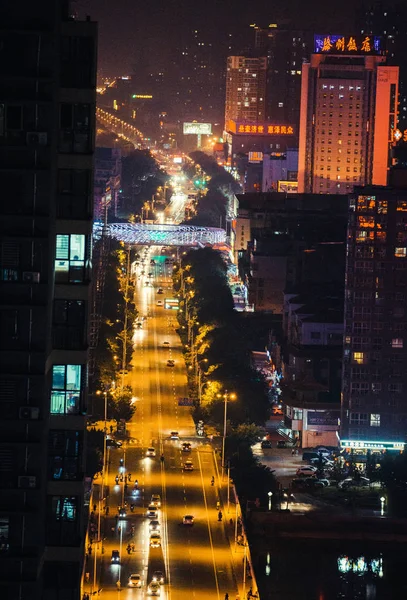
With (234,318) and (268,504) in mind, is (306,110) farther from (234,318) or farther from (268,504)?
(268,504)

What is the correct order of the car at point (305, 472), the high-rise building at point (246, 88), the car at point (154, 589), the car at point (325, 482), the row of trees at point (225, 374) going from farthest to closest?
the high-rise building at point (246, 88)
the car at point (305, 472)
the car at point (325, 482)
the row of trees at point (225, 374)
the car at point (154, 589)

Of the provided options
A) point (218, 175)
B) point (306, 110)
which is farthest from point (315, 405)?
point (218, 175)

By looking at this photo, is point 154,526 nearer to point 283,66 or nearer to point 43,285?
point 43,285

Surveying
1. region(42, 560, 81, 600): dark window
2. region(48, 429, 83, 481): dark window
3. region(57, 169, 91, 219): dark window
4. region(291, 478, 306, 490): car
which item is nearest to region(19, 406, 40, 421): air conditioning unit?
region(48, 429, 83, 481): dark window

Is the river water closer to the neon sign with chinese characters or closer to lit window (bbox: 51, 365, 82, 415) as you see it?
lit window (bbox: 51, 365, 82, 415)

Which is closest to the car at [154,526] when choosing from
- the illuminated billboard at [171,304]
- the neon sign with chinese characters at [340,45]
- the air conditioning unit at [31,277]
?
the air conditioning unit at [31,277]

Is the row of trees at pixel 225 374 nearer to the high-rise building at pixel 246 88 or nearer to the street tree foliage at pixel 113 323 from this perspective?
the street tree foliage at pixel 113 323
